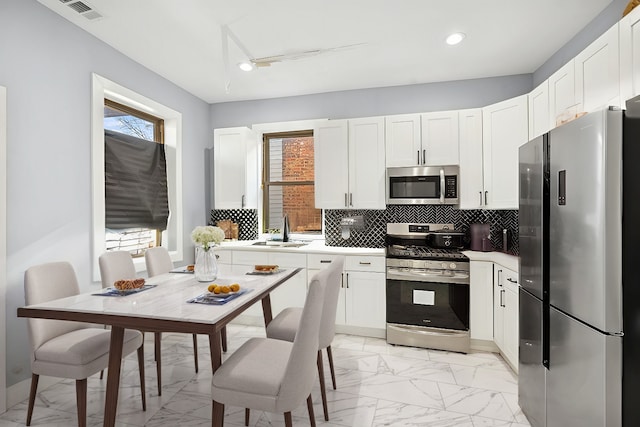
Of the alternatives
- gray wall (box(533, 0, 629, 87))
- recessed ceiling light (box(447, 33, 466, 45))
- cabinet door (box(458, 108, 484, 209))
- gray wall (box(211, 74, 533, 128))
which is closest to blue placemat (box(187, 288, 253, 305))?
cabinet door (box(458, 108, 484, 209))

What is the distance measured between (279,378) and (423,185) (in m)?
2.53

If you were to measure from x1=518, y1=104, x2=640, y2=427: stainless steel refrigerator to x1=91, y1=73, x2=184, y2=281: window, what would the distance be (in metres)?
3.30

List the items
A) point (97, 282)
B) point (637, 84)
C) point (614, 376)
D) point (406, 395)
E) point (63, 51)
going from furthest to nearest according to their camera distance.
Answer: point (97, 282), point (63, 51), point (406, 395), point (637, 84), point (614, 376)

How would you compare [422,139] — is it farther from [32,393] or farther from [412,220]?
[32,393]

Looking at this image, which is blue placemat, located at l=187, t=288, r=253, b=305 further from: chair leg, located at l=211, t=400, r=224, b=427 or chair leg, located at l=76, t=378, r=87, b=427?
chair leg, located at l=76, t=378, r=87, b=427

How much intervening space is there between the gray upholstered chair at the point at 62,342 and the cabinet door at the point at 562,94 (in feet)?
10.6

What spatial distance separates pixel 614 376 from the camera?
131 centimetres

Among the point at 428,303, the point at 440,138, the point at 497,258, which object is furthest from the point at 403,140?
the point at 428,303

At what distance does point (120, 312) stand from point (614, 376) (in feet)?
7.16

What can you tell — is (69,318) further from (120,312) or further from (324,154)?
(324,154)

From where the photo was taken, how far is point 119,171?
3.10 meters

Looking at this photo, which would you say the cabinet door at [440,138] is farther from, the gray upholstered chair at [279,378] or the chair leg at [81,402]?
the chair leg at [81,402]

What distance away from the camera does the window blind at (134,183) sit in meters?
3.01

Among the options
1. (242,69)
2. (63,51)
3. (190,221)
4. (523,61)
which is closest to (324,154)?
(242,69)
